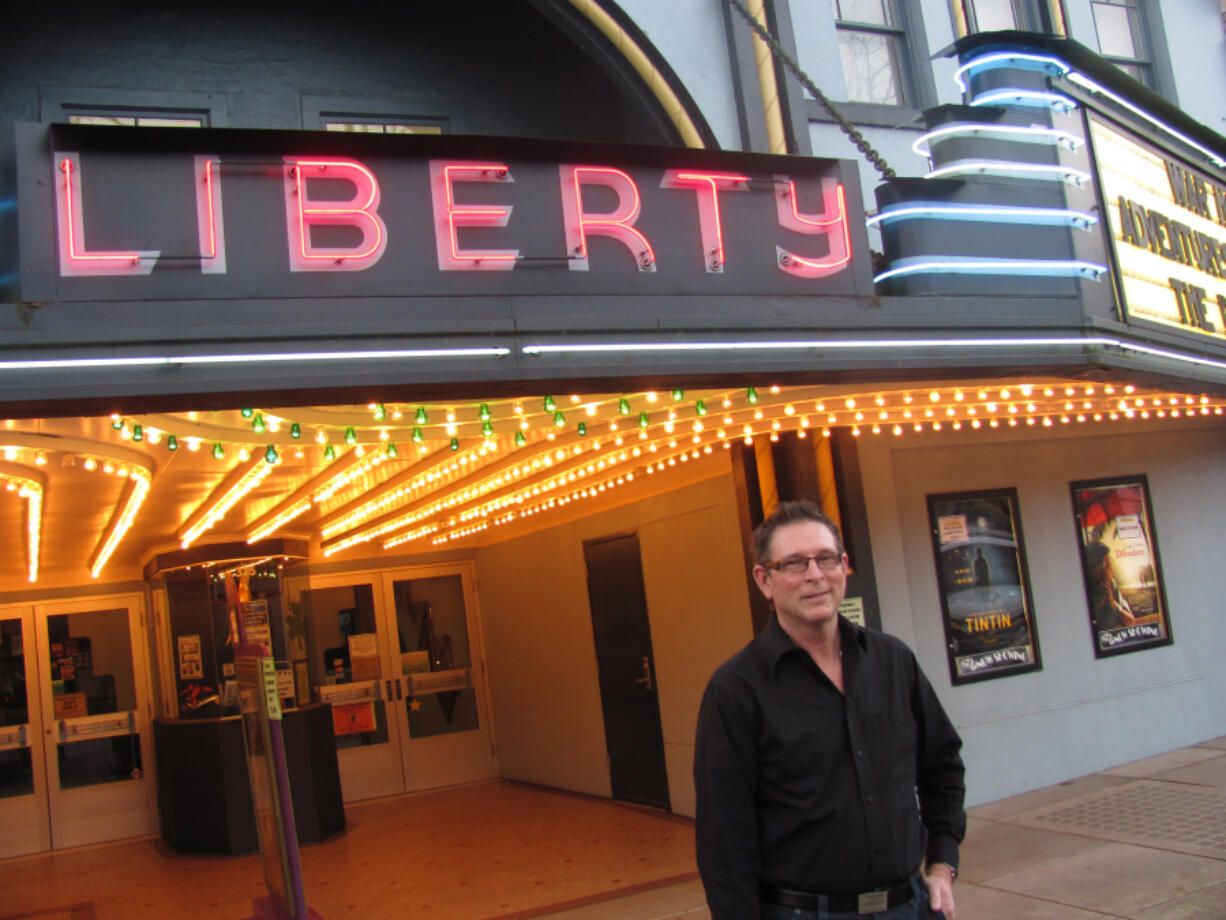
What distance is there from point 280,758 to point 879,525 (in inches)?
179

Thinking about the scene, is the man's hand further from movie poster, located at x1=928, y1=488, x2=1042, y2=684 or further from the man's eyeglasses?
movie poster, located at x1=928, y1=488, x2=1042, y2=684

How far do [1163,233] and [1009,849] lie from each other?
14.2 ft

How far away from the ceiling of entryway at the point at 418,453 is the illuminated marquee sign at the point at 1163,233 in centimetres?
66

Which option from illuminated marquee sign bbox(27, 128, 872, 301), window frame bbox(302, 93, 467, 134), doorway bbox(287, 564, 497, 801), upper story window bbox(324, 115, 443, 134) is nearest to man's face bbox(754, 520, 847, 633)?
illuminated marquee sign bbox(27, 128, 872, 301)

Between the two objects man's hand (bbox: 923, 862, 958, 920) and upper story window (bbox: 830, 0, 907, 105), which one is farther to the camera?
upper story window (bbox: 830, 0, 907, 105)

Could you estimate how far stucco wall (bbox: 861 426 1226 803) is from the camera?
8.67 metres

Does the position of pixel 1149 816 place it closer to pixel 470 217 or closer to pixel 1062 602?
pixel 1062 602

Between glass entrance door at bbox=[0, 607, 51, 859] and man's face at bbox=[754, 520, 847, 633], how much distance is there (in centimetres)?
1196

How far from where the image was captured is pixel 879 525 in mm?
8578

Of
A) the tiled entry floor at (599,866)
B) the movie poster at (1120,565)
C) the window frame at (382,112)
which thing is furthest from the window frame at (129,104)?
the movie poster at (1120,565)

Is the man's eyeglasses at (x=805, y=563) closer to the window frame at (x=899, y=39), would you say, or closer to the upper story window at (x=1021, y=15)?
the window frame at (x=899, y=39)

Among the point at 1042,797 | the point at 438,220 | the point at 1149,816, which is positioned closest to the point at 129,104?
the point at 438,220

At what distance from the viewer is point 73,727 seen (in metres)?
12.6

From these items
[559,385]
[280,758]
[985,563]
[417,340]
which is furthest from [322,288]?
[985,563]
